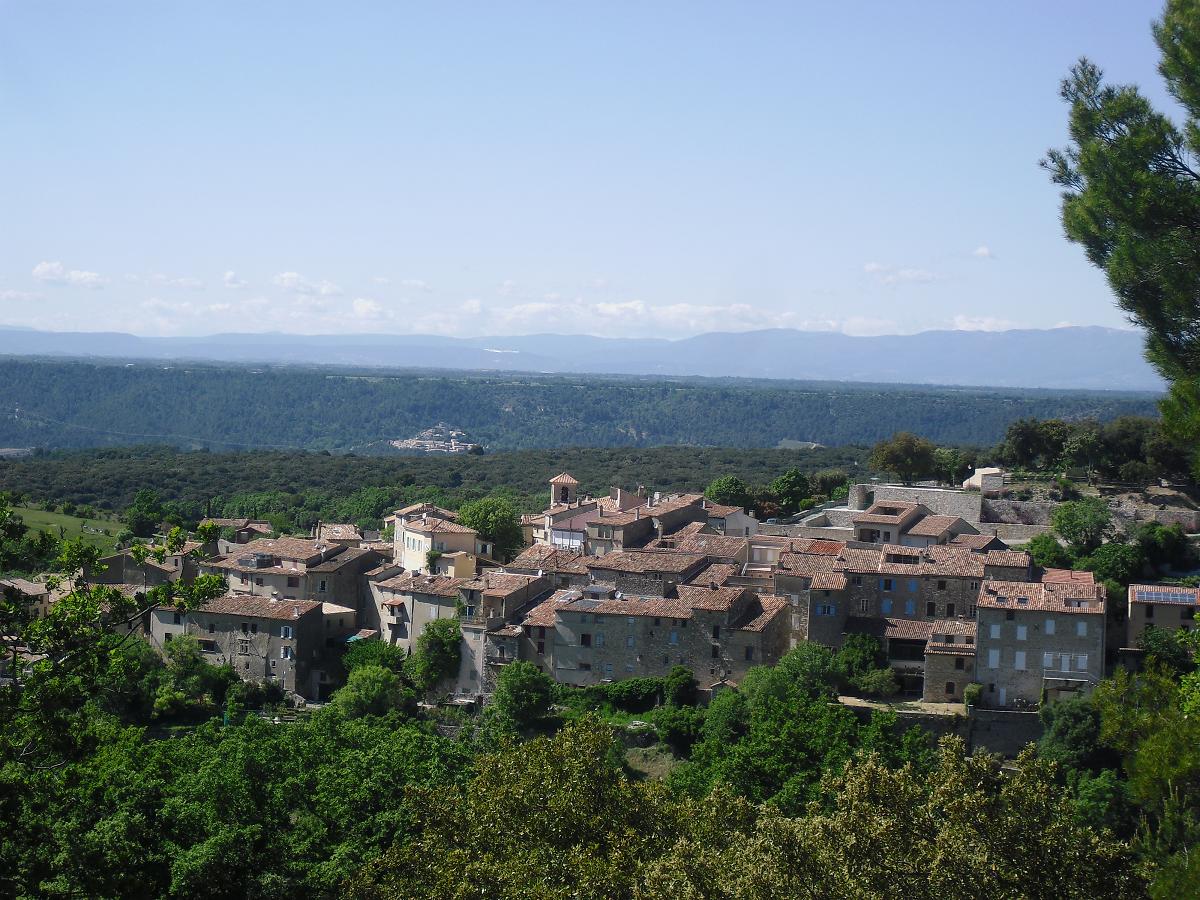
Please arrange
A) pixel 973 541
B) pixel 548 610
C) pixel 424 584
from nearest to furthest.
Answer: pixel 548 610, pixel 424 584, pixel 973 541

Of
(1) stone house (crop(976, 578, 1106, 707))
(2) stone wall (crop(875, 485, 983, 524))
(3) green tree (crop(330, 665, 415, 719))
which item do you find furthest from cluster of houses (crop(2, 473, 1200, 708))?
(3) green tree (crop(330, 665, 415, 719))

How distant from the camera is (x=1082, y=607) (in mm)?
33531

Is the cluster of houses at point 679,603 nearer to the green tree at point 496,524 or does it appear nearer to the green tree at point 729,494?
the green tree at point 496,524

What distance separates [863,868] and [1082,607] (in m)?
21.7

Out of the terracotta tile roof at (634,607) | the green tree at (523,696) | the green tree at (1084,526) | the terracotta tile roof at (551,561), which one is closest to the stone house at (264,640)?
the terracotta tile roof at (551,561)

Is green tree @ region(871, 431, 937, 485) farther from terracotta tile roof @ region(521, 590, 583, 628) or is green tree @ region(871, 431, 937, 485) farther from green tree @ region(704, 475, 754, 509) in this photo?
terracotta tile roof @ region(521, 590, 583, 628)

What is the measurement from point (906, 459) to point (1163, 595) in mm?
21793

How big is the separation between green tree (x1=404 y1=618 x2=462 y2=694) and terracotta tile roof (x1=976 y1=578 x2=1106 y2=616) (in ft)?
46.3

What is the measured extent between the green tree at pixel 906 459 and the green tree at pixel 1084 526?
1360cm

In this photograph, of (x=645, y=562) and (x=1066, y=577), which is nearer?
(x=1066, y=577)

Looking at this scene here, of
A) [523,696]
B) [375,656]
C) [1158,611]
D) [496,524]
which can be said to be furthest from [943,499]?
[375,656]

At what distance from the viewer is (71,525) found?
66375 millimetres

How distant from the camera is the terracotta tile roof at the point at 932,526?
4241cm

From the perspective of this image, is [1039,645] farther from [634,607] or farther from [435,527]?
[435,527]
